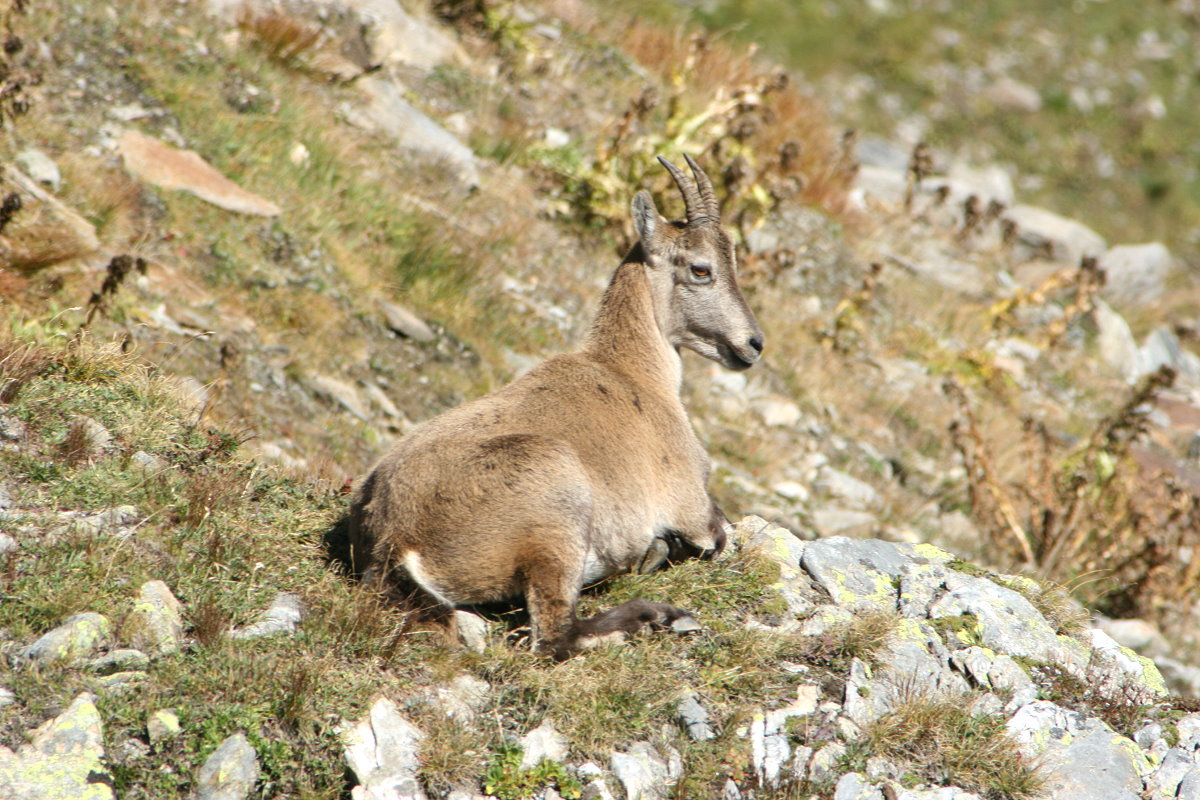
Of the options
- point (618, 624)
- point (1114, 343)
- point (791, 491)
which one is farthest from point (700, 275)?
point (1114, 343)

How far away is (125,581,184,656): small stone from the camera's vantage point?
177 inches

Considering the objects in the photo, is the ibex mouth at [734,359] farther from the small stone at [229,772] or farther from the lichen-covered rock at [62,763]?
the lichen-covered rock at [62,763]

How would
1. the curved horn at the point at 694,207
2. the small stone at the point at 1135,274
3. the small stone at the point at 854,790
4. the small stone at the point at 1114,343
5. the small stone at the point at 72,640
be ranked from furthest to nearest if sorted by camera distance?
the small stone at the point at 1135,274 → the small stone at the point at 1114,343 → the curved horn at the point at 694,207 → the small stone at the point at 854,790 → the small stone at the point at 72,640

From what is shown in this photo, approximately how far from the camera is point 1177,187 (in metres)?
22.7

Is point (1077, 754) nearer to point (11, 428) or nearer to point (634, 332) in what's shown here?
point (634, 332)

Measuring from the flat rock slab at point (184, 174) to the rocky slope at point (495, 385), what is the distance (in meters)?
0.04

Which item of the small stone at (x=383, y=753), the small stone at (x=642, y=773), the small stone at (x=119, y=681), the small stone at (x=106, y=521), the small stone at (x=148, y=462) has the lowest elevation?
the small stone at (x=148, y=462)

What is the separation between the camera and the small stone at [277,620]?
15.7ft

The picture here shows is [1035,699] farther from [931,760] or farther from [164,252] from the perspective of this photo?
[164,252]

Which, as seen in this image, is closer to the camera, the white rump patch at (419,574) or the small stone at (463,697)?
the small stone at (463,697)

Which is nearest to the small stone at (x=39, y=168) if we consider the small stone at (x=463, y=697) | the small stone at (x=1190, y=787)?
the small stone at (x=463, y=697)

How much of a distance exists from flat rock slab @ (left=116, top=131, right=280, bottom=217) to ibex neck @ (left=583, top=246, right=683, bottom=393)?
428 centimetres

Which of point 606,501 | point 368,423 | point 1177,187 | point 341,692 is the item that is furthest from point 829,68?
A: point 341,692

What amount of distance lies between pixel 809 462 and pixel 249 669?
7.45 metres
